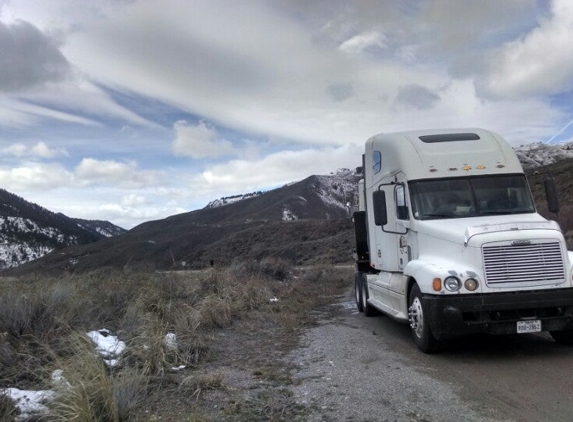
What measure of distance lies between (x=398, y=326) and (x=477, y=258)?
3.71 metres

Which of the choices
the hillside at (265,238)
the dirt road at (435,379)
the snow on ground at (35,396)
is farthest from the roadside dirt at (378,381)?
the hillside at (265,238)

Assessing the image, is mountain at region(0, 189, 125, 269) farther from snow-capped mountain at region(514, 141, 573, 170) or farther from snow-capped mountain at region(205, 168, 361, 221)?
snow-capped mountain at region(514, 141, 573, 170)

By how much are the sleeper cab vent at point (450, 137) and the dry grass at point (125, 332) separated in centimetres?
447

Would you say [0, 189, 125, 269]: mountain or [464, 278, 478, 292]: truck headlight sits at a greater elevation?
[0, 189, 125, 269]: mountain

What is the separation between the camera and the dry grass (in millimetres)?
4566

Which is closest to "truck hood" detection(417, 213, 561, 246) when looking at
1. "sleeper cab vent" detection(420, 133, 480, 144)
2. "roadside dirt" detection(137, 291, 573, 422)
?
"roadside dirt" detection(137, 291, 573, 422)

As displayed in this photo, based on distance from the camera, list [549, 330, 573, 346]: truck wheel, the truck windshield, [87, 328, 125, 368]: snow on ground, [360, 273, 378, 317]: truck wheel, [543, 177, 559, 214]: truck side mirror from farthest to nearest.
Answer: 1. [360, 273, 378, 317]: truck wheel
2. [543, 177, 559, 214]: truck side mirror
3. the truck windshield
4. [549, 330, 573, 346]: truck wheel
5. [87, 328, 125, 368]: snow on ground

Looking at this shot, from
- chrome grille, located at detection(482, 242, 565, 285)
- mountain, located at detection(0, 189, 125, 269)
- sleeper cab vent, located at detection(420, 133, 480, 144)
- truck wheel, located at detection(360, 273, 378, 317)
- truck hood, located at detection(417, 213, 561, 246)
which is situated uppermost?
mountain, located at detection(0, 189, 125, 269)

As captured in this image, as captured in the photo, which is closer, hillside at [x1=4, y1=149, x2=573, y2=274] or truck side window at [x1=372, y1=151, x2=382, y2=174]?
truck side window at [x1=372, y1=151, x2=382, y2=174]

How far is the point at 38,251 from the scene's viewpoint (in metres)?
159

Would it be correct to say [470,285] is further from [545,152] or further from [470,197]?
[545,152]

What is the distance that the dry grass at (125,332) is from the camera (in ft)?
15.0

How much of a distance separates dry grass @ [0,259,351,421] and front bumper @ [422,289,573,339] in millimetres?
2356

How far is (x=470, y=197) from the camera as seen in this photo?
27.4 ft
